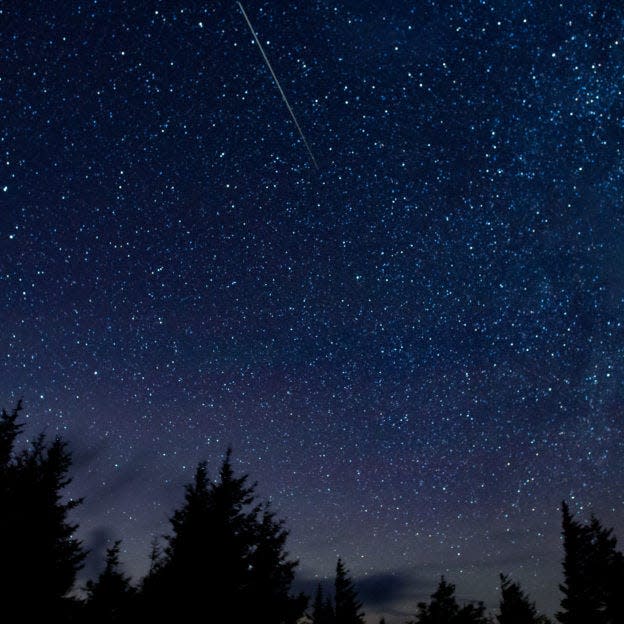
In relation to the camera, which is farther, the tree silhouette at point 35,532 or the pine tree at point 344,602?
Result: the pine tree at point 344,602

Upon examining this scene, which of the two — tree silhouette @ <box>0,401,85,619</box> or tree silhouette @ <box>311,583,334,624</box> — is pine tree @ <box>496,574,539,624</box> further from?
tree silhouette @ <box>0,401,85,619</box>

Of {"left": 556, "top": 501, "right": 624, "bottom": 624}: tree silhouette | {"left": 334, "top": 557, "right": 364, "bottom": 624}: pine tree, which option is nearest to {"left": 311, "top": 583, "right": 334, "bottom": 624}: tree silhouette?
{"left": 334, "top": 557, "right": 364, "bottom": 624}: pine tree

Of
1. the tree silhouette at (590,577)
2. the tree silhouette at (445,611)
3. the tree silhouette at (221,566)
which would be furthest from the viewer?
the tree silhouette at (590,577)

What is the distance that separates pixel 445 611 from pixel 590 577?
14977 mm

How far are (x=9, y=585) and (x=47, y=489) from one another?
2.33m

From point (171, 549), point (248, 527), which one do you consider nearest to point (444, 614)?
point (248, 527)

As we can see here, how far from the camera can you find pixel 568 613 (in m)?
25.9

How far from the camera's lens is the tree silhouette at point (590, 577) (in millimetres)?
25312

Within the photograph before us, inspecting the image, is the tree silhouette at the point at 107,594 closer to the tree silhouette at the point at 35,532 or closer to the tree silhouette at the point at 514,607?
the tree silhouette at the point at 35,532

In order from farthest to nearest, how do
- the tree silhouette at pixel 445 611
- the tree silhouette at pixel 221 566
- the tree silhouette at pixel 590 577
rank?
1. the tree silhouette at pixel 590 577
2. the tree silhouette at pixel 445 611
3. the tree silhouette at pixel 221 566

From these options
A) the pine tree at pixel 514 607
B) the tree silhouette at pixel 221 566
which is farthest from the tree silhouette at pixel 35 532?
the pine tree at pixel 514 607

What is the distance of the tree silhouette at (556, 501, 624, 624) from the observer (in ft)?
83.0

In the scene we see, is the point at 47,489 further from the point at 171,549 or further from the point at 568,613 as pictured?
the point at 568,613

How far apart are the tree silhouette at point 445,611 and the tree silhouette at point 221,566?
9.30 meters
